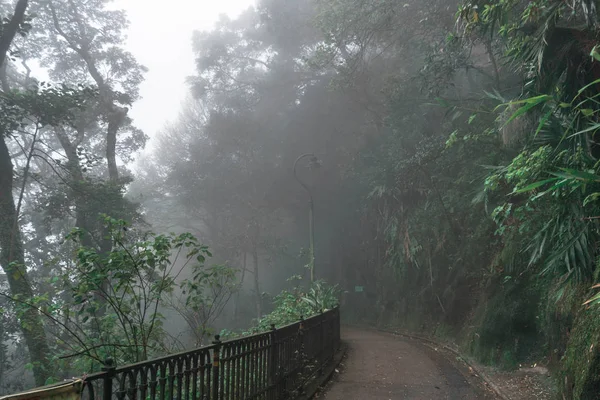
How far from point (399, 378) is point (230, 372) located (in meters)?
5.23

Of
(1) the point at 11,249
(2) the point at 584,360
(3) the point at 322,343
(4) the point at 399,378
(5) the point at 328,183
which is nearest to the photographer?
(2) the point at 584,360

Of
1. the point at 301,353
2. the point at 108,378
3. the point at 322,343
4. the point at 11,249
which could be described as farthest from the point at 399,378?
the point at 11,249

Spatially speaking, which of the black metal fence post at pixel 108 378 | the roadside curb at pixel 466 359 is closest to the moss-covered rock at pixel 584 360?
the roadside curb at pixel 466 359

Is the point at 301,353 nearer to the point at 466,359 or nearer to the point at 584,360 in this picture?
the point at 584,360

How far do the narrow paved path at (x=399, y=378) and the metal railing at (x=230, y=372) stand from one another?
32.4 inches

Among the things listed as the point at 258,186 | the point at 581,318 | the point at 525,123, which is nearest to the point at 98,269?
the point at 581,318

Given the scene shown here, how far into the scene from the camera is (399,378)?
337 inches

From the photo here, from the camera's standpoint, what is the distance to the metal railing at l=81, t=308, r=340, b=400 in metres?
2.92

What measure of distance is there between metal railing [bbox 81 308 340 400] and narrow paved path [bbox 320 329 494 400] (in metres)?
0.82

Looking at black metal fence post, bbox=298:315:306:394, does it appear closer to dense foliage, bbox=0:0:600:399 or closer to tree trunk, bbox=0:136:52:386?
dense foliage, bbox=0:0:600:399

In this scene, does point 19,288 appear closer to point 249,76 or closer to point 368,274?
point 368,274

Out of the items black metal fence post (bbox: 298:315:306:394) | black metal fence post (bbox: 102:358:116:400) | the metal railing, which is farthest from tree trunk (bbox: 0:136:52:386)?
black metal fence post (bbox: 102:358:116:400)

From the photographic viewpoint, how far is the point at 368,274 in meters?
27.0

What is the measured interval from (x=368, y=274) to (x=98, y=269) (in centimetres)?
2256
